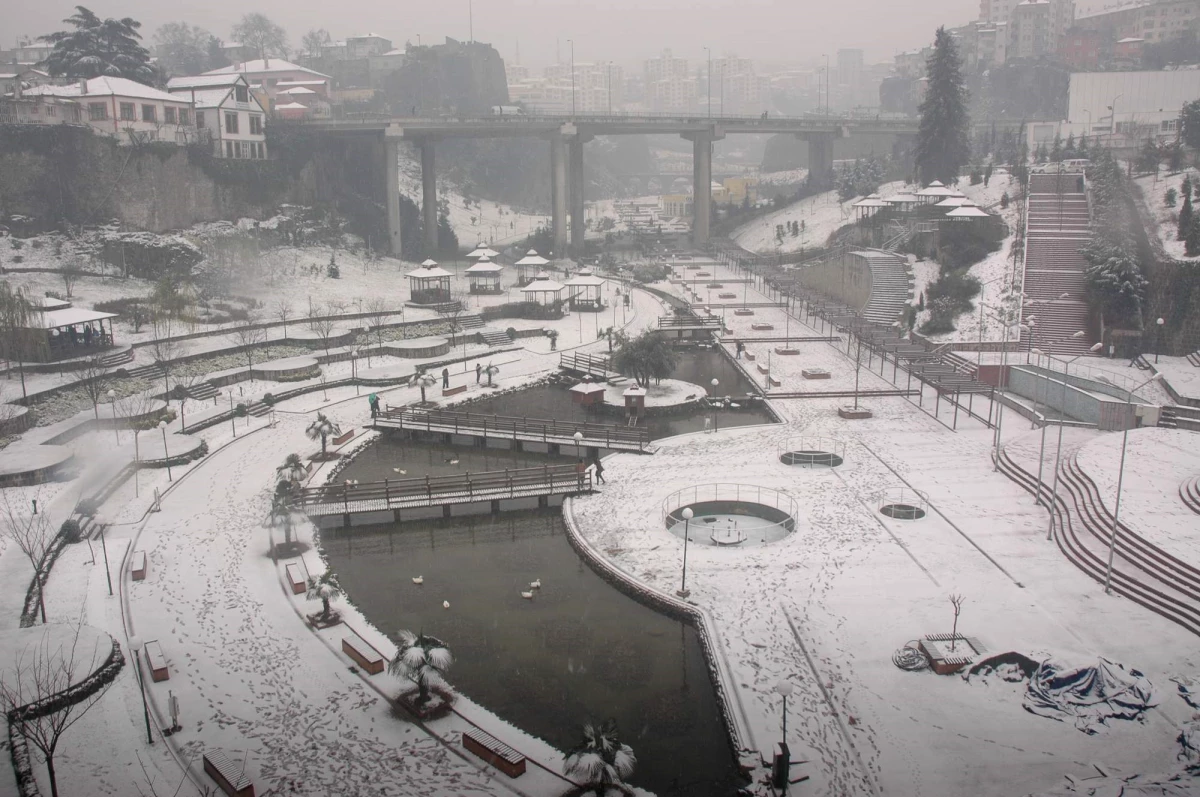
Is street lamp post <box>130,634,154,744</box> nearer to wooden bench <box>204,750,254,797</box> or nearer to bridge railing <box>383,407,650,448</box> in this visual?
wooden bench <box>204,750,254,797</box>

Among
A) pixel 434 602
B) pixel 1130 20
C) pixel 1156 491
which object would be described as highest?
pixel 1130 20

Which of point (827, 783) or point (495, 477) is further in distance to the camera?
point (495, 477)

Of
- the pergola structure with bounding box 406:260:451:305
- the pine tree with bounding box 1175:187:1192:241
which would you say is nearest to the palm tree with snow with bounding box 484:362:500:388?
the pergola structure with bounding box 406:260:451:305

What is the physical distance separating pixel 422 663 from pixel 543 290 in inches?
1400

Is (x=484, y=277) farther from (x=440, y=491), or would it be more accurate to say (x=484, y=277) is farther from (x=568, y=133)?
(x=440, y=491)

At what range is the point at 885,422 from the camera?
98.3ft

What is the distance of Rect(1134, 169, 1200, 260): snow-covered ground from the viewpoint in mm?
38062

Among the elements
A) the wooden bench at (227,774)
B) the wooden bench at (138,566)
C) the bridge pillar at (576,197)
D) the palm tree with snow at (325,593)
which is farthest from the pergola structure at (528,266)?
the wooden bench at (227,774)

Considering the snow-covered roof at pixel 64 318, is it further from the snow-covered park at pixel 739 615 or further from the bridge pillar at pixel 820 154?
the bridge pillar at pixel 820 154

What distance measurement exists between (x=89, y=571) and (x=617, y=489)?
12.2m

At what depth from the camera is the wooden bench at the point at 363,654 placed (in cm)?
1518

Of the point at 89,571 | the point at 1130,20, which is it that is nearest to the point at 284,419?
the point at 89,571

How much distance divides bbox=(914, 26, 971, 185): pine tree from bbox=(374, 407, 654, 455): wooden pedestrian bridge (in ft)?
130

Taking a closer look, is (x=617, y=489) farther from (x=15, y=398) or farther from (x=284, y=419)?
(x=15, y=398)
